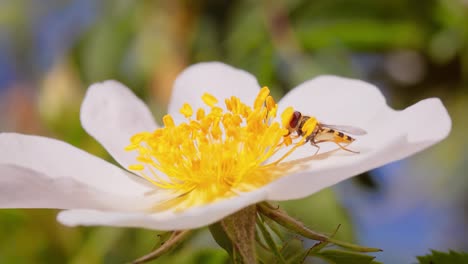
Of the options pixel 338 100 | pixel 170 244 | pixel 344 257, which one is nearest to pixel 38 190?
pixel 170 244

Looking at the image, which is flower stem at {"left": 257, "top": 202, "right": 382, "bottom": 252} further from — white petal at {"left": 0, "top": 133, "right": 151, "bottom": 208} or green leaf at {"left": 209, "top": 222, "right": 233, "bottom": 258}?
white petal at {"left": 0, "top": 133, "right": 151, "bottom": 208}

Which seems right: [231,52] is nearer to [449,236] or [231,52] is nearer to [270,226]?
[449,236]

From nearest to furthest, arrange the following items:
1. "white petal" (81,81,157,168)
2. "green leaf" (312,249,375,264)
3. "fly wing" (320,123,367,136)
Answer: "green leaf" (312,249,375,264)
"fly wing" (320,123,367,136)
"white petal" (81,81,157,168)

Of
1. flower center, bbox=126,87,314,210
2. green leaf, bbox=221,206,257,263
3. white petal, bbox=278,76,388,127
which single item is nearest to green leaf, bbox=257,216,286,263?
green leaf, bbox=221,206,257,263

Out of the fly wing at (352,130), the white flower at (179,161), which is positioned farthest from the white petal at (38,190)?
the fly wing at (352,130)

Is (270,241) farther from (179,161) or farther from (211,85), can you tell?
(211,85)

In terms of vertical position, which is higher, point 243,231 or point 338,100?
point 338,100

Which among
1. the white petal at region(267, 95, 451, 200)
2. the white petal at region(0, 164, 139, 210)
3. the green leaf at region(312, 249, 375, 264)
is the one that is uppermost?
Answer: the white petal at region(0, 164, 139, 210)
